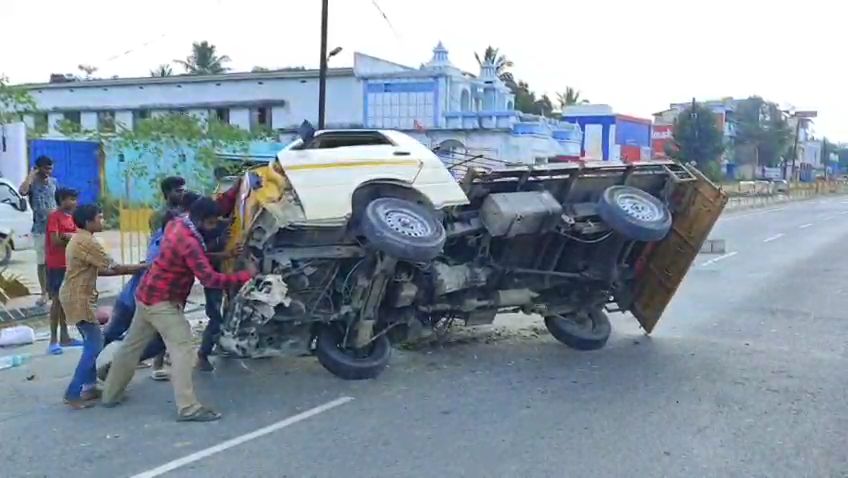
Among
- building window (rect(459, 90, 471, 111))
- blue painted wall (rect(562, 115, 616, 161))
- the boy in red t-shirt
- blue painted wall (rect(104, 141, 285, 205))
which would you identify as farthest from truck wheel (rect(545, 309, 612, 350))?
blue painted wall (rect(562, 115, 616, 161))

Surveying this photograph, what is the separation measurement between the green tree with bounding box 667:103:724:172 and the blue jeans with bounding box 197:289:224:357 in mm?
57420

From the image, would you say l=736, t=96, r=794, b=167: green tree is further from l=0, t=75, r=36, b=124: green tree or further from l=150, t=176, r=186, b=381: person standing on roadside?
Result: l=150, t=176, r=186, b=381: person standing on roadside

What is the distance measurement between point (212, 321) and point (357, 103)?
29.3m

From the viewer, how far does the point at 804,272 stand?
52.0 ft

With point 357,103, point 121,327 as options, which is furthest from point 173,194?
point 357,103

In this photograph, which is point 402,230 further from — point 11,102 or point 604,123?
point 604,123

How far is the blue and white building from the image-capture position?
113ft

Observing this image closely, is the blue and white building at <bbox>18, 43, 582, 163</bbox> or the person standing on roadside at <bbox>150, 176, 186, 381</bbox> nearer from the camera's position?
the person standing on roadside at <bbox>150, 176, 186, 381</bbox>

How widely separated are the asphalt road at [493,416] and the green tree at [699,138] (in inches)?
2196

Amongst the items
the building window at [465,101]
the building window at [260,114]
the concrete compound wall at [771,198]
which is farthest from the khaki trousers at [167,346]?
the concrete compound wall at [771,198]

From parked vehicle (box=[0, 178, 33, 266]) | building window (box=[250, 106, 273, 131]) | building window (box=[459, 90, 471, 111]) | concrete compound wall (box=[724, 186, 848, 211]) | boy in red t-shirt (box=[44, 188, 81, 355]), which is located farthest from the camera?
concrete compound wall (box=[724, 186, 848, 211])

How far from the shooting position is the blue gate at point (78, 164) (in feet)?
81.1

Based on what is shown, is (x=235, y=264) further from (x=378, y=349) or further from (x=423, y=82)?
(x=423, y=82)

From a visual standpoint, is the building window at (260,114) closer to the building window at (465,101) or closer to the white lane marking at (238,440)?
the building window at (465,101)
